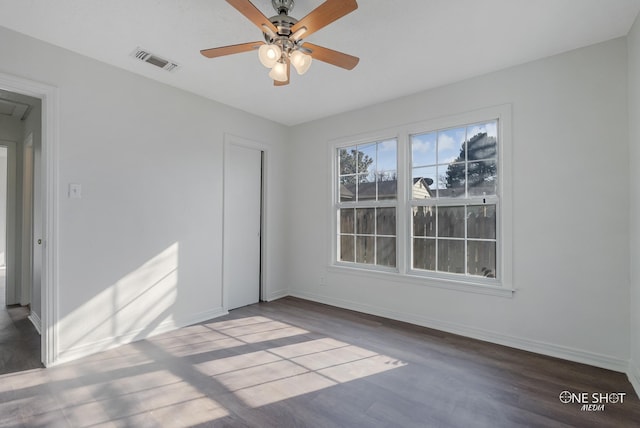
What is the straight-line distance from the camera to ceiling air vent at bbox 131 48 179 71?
263 centimetres

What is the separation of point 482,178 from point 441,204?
0.48m

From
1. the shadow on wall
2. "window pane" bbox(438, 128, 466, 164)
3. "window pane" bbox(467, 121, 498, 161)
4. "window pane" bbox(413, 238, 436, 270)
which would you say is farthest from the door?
"window pane" bbox(467, 121, 498, 161)

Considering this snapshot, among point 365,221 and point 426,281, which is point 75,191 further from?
point 426,281

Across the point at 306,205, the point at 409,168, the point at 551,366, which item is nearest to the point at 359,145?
the point at 409,168

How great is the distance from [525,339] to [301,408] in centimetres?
218

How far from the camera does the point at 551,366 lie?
2.49 metres

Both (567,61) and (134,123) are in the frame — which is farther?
(134,123)

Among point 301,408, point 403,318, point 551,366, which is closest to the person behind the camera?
point 301,408

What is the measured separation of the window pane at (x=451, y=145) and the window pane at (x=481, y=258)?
92 centimetres

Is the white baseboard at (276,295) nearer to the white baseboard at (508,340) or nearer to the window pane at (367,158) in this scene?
the white baseboard at (508,340)

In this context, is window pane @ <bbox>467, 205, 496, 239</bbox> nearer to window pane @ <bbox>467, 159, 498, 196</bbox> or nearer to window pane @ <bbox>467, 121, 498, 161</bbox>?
window pane @ <bbox>467, 159, 498, 196</bbox>

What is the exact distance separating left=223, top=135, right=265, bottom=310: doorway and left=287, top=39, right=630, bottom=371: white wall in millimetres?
2339

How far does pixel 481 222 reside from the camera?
3131mm

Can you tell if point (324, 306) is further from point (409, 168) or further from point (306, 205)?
point (409, 168)
